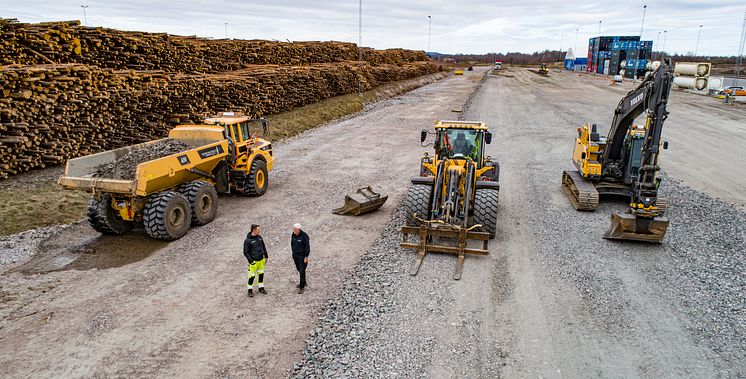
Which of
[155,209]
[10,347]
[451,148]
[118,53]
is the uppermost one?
[118,53]

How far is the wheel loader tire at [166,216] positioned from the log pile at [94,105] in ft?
21.3

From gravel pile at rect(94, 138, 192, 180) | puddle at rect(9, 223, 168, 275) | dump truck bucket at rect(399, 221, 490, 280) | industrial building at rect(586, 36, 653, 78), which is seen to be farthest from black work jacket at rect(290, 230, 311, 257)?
industrial building at rect(586, 36, 653, 78)

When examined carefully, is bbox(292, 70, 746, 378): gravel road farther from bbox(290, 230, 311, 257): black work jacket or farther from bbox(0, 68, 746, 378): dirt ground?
bbox(290, 230, 311, 257): black work jacket

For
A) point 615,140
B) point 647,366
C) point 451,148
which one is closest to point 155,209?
point 451,148

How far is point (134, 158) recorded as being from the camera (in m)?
11.5

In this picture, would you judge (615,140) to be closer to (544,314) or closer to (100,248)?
(544,314)

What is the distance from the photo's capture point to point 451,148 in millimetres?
11859

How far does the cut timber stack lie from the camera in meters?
14.2

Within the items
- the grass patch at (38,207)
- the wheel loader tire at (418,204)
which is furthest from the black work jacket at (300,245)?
the grass patch at (38,207)

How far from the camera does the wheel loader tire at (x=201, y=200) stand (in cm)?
1160

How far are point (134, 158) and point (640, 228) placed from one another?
12.1 metres

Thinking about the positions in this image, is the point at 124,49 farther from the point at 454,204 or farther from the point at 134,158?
the point at 454,204

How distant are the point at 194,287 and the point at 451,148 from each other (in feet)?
22.3

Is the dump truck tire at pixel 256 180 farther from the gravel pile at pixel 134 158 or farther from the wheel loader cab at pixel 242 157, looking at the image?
the gravel pile at pixel 134 158
